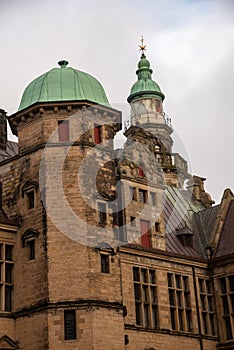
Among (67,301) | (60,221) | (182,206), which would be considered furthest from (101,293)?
(182,206)

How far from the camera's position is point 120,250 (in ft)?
119

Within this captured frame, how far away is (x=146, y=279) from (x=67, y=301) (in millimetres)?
7407

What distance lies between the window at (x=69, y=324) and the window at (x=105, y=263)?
2.66 m

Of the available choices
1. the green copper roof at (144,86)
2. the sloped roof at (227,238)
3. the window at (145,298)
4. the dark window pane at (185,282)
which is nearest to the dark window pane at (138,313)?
the window at (145,298)

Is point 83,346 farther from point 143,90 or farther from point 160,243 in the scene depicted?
point 143,90

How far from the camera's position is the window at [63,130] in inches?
1368

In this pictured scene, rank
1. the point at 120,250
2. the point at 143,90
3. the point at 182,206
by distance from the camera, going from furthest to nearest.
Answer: the point at 143,90 → the point at 182,206 → the point at 120,250

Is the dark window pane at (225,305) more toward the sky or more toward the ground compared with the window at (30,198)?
more toward the ground

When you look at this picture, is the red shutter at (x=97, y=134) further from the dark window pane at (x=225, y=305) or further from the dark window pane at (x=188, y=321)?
the dark window pane at (x=225, y=305)

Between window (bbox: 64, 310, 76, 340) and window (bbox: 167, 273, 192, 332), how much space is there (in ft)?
28.1

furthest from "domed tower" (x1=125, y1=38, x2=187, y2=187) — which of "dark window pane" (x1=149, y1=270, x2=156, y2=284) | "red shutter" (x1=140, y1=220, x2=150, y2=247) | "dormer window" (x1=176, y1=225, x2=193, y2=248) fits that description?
"dark window pane" (x1=149, y1=270, x2=156, y2=284)

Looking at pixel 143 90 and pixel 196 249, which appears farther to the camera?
pixel 143 90

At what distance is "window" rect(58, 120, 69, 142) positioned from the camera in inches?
1368

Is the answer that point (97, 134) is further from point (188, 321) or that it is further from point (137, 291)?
point (188, 321)
